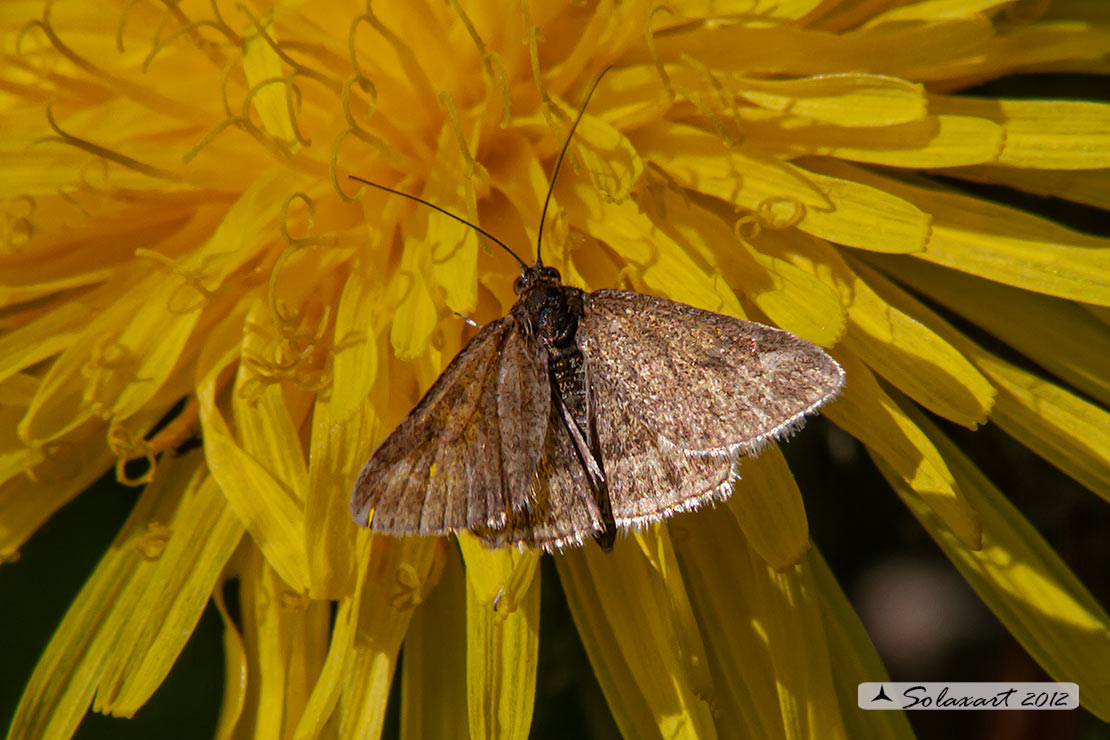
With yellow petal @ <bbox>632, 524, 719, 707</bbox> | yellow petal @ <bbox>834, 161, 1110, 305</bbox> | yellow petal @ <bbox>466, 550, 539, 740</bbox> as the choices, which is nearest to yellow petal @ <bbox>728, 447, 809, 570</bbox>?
yellow petal @ <bbox>632, 524, 719, 707</bbox>

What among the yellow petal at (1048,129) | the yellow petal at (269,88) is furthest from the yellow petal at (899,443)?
the yellow petal at (269,88)

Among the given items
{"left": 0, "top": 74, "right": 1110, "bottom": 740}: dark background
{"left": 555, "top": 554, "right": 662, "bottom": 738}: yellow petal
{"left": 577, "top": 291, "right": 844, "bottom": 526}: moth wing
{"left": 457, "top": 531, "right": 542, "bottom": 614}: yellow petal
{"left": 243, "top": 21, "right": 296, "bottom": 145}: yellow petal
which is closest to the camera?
{"left": 577, "top": 291, "right": 844, "bottom": 526}: moth wing

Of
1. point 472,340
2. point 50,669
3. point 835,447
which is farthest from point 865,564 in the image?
point 50,669

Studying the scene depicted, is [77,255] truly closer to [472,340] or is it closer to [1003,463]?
[472,340]

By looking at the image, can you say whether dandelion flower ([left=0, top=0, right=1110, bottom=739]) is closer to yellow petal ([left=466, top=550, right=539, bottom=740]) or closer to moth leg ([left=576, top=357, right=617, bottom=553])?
yellow petal ([left=466, top=550, right=539, bottom=740])

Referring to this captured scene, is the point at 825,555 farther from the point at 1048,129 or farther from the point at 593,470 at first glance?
the point at 1048,129

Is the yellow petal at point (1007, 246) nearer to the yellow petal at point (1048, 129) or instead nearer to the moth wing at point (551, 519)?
the yellow petal at point (1048, 129)
